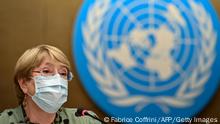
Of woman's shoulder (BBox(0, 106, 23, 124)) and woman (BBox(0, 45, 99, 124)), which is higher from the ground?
woman (BBox(0, 45, 99, 124))

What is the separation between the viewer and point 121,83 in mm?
2480

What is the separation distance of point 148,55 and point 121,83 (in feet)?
0.88

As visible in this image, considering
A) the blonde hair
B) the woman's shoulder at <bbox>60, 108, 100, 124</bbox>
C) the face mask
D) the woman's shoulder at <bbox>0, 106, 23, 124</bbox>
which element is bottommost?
the woman's shoulder at <bbox>60, 108, 100, 124</bbox>

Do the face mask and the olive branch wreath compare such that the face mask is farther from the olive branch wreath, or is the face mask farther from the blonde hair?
the olive branch wreath

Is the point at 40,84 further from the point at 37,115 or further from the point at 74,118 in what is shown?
the point at 74,118

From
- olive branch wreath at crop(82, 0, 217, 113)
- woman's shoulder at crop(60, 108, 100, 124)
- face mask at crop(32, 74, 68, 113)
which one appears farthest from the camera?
olive branch wreath at crop(82, 0, 217, 113)

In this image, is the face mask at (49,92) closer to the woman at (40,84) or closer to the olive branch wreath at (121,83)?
the woman at (40,84)

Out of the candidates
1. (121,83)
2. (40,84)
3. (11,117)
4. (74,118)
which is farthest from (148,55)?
(11,117)

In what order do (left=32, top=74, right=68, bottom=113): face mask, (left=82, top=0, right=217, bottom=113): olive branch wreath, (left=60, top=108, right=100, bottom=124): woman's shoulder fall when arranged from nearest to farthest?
1. (left=32, top=74, right=68, bottom=113): face mask
2. (left=60, top=108, right=100, bottom=124): woman's shoulder
3. (left=82, top=0, right=217, bottom=113): olive branch wreath

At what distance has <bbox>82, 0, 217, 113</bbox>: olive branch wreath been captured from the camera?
8.04 feet

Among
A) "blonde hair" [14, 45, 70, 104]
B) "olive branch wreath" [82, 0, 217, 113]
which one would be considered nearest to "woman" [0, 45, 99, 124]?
"blonde hair" [14, 45, 70, 104]

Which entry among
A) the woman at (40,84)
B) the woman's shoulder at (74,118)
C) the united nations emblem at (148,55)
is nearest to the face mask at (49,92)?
the woman at (40,84)

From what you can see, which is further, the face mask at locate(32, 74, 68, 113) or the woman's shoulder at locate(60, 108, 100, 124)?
the woman's shoulder at locate(60, 108, 100, 124)

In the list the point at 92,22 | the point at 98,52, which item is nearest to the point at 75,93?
the point at 98,52
